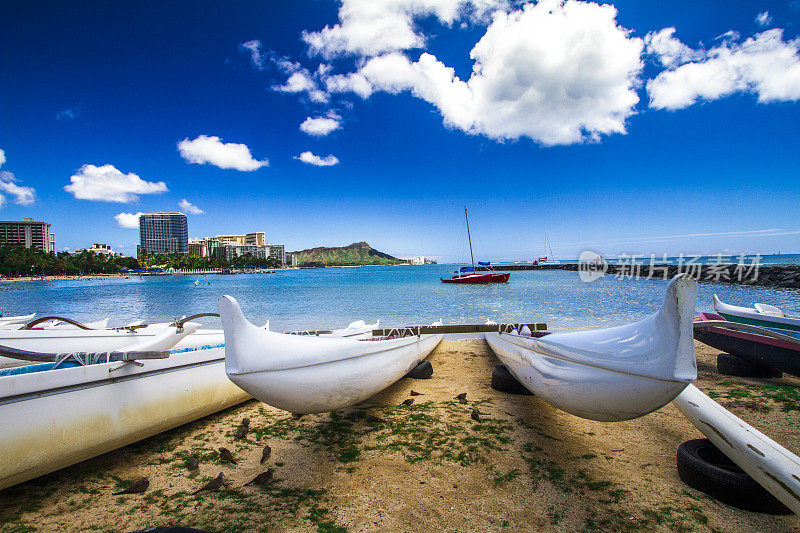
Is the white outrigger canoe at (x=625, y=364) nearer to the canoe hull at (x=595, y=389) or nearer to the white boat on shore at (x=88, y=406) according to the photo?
the canoe hull at (x=595, y=389)

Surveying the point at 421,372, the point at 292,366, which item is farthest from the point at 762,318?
the point at 292,366

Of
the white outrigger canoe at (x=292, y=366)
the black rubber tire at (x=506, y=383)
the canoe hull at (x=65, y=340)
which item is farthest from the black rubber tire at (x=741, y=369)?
the canoe hull at (x=65, y=340)

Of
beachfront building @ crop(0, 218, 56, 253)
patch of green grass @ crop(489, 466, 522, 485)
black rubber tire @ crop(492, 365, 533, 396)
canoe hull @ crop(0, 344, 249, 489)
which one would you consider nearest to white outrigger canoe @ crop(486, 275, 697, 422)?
patch of green grass @ crop(489, 466, 522, 485)

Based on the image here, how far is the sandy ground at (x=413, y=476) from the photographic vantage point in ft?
9.87

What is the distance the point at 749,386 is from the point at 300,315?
2218cm

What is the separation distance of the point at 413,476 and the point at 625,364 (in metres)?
2.40

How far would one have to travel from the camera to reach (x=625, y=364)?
10.2 ft

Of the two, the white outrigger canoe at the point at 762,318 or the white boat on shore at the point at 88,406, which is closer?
the white boat on shore at the point at 88,406

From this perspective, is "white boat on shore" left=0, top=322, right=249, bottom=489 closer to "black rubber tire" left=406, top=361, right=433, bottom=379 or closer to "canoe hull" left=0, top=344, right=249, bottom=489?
"canoe hull" left=0, top=344, right=249, bottom=489

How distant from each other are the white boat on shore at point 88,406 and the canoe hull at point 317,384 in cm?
157

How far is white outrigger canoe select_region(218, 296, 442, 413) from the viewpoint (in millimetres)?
3521

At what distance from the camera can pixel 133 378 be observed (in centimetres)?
409

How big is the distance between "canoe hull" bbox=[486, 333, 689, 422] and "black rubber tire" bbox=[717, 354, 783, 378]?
532 cm

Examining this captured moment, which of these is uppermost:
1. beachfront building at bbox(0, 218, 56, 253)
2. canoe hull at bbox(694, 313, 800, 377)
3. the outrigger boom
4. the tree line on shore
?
beachfront building at bbox(0, 218, 56, 253)
